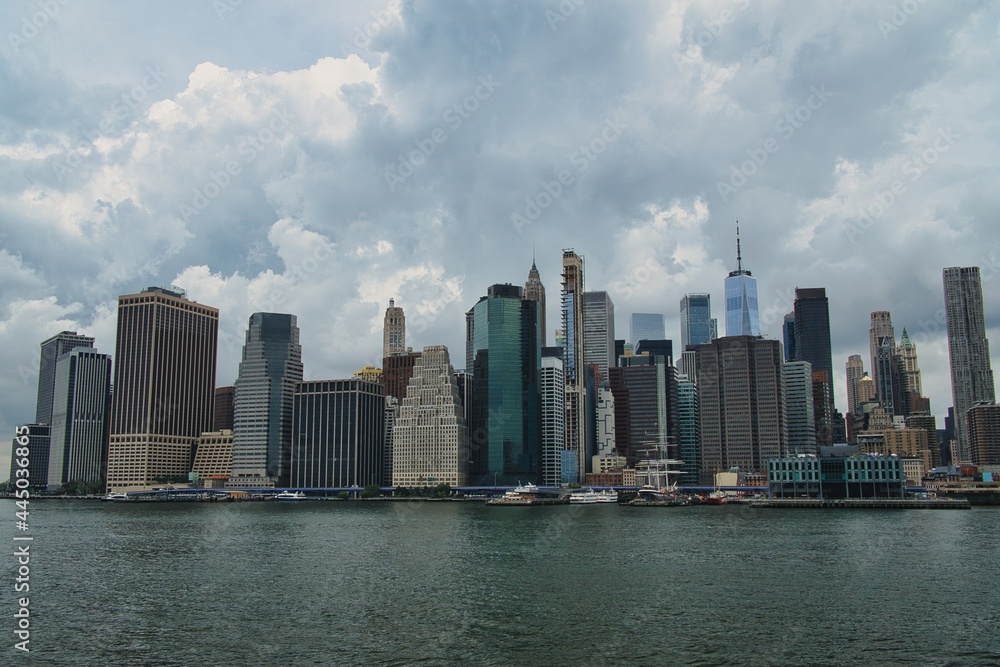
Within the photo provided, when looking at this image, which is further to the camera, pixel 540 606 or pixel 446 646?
pixel 540 606

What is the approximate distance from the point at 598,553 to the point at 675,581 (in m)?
24.6

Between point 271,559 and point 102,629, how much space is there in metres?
38.7

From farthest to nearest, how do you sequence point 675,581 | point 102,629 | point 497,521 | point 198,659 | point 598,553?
1. point 497,521
2. point 598,553
3. point 675,581
4. point 102,629
5. point 198,659

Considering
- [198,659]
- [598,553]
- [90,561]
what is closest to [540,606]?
[198,659]

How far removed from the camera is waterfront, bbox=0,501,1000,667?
166ft

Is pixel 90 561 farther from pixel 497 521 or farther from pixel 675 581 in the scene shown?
pixel 497 521

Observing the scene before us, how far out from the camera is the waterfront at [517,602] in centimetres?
5062

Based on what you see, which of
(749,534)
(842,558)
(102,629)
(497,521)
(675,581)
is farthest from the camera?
(497,521)

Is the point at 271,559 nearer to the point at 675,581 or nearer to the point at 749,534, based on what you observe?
the point at 675,581

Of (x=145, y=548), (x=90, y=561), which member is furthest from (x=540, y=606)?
(x=145, y=548)

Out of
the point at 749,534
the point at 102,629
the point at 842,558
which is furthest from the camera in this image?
the point at 749,534

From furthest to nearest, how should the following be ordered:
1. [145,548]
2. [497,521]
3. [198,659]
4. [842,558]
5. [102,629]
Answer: [497,521]
[145,548]
[842,558]
[102,629]
[198,659]

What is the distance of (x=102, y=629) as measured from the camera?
56.6 metres

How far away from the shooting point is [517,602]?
65875 mm
